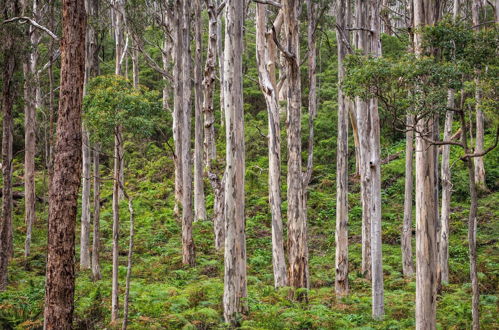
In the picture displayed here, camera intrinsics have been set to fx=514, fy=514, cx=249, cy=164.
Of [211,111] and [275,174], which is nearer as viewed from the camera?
[275,174]

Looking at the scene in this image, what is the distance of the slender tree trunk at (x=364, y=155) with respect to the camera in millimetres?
14391

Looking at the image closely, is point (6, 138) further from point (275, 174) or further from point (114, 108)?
point (275, 174)

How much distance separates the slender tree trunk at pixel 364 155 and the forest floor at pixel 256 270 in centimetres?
96

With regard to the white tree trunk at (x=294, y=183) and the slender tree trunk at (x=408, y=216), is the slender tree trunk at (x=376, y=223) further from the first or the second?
the slender tree trunk at (x=408, y=216)

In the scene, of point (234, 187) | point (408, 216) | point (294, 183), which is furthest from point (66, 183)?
point (408, 216)

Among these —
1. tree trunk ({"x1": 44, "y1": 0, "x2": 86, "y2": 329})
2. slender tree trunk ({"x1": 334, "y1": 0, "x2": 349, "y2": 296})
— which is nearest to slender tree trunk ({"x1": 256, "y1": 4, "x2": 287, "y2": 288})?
slender tree trunk ({"x1": 334, "y1": 0, "x2": 349, "y2": 296})

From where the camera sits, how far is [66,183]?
7.89 meters

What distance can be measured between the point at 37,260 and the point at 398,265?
1226 centimetres

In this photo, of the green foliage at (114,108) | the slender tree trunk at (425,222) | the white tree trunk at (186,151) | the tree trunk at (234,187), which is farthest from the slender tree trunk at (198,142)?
the slender tree trunk at (425,222)

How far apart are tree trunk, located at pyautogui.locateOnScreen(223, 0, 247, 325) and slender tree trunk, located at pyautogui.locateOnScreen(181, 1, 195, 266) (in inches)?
238

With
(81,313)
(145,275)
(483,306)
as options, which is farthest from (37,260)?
(483,306)

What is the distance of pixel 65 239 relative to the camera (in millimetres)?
7867

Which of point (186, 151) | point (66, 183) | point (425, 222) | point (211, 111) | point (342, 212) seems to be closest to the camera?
point (66, 183)

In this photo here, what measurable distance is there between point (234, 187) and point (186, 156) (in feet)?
24.5
